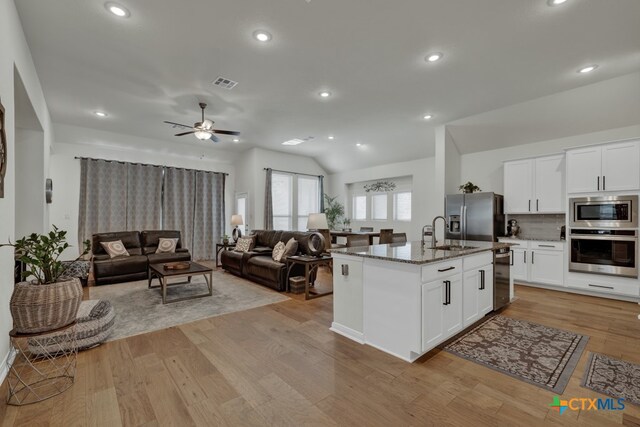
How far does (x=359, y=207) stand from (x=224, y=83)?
20.0ft

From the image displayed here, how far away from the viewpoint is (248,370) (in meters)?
2.29

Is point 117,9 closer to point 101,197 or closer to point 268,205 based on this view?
point 101,197

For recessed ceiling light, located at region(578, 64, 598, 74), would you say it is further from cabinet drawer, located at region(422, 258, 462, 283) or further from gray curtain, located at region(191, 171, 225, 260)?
gray curtain, located at region(191, 171, 225, 260)

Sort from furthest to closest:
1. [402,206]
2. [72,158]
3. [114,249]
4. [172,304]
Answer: [402,206], [72,158], [114,249], [172,304]

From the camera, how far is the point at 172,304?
13.0 feet

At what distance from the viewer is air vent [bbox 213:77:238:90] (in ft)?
13.2

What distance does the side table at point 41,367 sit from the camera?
6.34 ft

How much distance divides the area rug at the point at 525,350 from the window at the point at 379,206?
547 cm

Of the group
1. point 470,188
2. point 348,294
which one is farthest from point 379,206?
point 348,294

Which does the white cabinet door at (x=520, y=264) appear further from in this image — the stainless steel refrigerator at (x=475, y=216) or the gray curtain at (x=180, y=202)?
the gray curtain at (x=180, y=202)

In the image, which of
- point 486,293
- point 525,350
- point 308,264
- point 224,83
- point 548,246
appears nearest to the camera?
point 525,350

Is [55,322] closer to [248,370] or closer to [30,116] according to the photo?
[248,370]

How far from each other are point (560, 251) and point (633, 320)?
1.50m

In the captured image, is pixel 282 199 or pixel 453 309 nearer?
pixel 453 309
